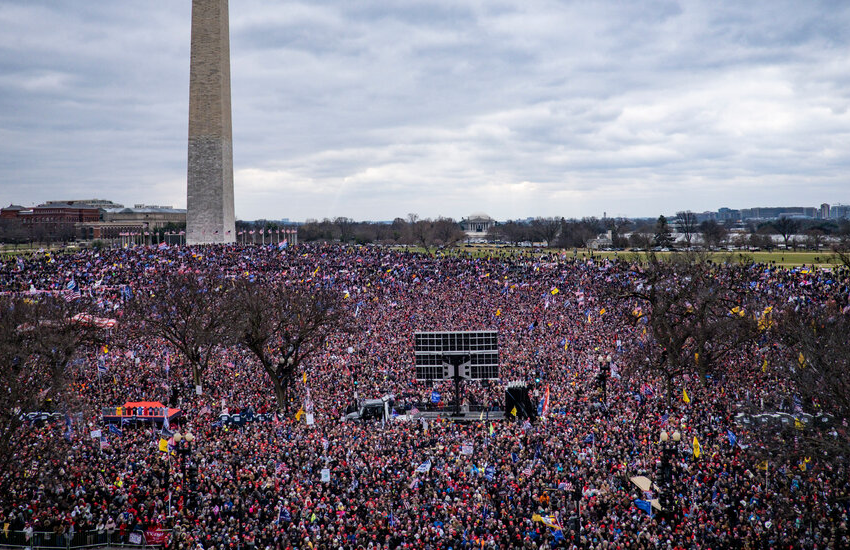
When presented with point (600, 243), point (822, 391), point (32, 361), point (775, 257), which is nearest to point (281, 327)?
point (32, 361)

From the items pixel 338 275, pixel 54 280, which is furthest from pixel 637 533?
pixel 54 280

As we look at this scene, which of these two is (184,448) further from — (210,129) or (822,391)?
(210,129)

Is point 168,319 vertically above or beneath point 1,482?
above

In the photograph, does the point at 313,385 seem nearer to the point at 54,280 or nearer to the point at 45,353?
the point at 45,353

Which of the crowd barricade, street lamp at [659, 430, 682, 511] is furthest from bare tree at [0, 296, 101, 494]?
street lamp at [659, 430, 682, 511]

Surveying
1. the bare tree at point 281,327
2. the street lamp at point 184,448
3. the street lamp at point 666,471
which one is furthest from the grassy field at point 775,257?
the street lamp at point 184,448

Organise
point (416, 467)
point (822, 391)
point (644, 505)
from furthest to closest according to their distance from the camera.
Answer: point (416, 467)
point (822, 391)
point (644, 505)

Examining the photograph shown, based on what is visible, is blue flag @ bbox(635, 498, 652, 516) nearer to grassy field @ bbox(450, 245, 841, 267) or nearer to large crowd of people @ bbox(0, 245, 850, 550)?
large crowd of people @ bbox(0, 245, 850, 550)
